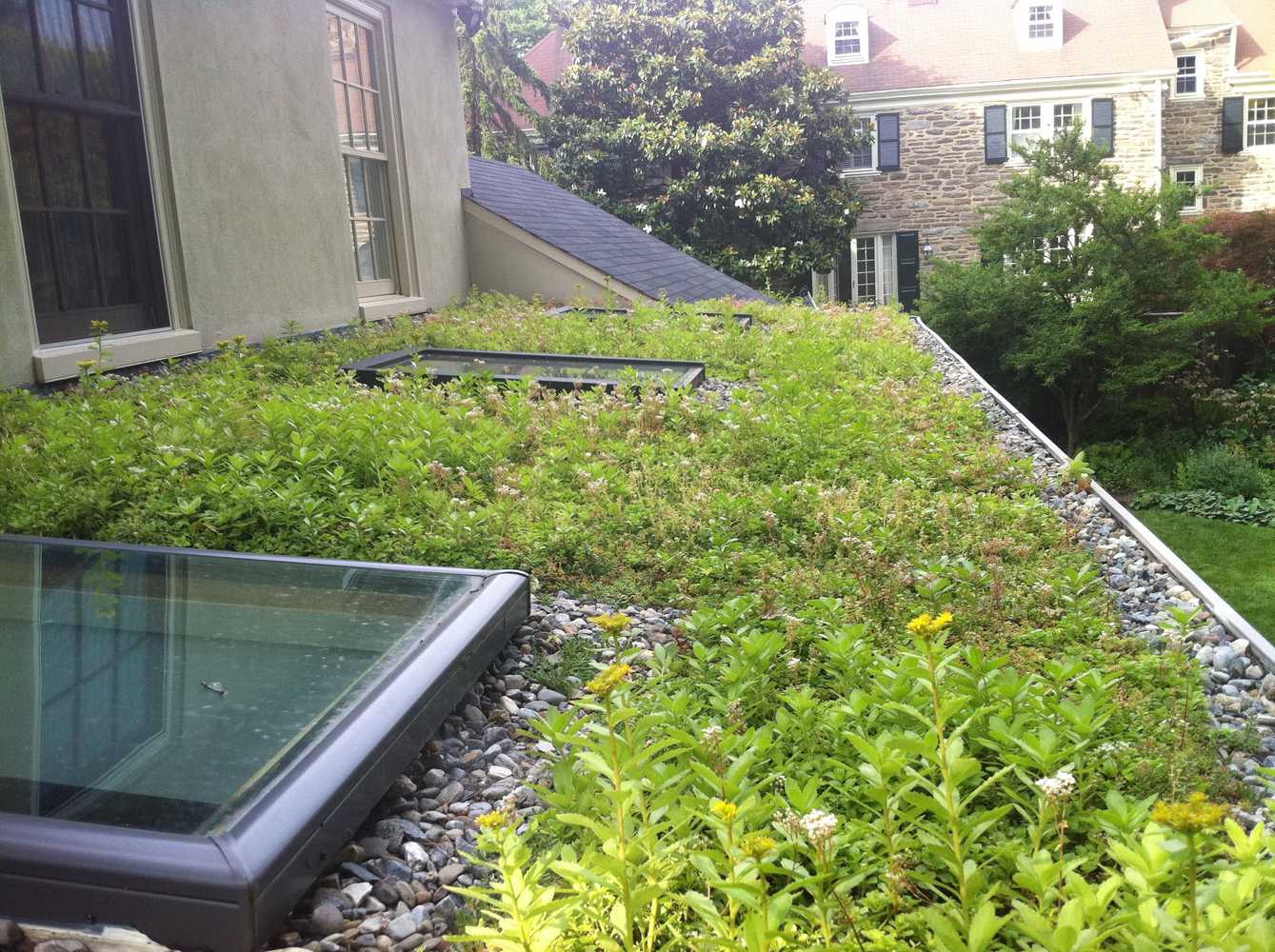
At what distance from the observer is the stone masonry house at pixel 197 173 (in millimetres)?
5801

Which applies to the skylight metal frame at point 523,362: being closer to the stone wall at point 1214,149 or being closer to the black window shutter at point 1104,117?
the black window shutter at point 1104,117

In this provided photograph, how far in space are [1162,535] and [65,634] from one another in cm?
1191

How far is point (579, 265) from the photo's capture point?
11.7m

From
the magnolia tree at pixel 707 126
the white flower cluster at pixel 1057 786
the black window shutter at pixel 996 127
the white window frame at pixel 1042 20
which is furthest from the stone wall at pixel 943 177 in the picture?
the white flower cluster at pixel 1057 786

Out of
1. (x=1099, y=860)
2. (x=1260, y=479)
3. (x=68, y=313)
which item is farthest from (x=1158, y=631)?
(x=1260, y=479)

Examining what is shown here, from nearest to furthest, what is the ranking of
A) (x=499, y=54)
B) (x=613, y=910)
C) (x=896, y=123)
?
(x=613, y=910)
(x=499, y=54)
(x=896, y=123)

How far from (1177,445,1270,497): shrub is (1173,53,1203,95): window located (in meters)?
17.1

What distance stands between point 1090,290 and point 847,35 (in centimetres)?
1396

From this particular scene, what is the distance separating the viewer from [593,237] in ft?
43.7

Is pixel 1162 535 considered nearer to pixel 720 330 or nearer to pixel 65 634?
pixel 720 330

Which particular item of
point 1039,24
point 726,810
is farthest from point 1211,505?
point 1039,24

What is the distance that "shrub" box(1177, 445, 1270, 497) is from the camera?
1319 centimetres

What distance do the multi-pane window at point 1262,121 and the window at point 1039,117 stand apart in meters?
4.93

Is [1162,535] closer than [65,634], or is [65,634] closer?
[65,634]
